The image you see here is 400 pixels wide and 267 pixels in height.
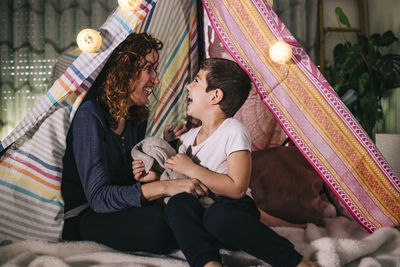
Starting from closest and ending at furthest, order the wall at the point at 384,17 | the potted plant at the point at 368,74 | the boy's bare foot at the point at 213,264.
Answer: the boy's bare foot at the point at 213,264 → the potted plant at the point at 368,74 → the wall at the point at 384,17

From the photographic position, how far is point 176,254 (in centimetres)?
105

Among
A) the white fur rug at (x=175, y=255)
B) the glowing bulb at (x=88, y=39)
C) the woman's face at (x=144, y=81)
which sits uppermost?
the glowing bulb at (x=88, y=39)

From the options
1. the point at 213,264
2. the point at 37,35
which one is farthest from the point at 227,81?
the point at 37,35

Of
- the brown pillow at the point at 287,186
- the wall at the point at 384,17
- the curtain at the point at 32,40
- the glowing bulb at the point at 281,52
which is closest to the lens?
the glowing bulb at the point at 281,52

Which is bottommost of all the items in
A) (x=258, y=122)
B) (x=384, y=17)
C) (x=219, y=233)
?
(x=219, y=233)

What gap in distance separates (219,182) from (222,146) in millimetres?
135

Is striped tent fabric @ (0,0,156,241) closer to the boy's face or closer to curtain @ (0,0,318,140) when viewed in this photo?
the boy's face

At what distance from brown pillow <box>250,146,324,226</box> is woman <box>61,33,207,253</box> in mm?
472

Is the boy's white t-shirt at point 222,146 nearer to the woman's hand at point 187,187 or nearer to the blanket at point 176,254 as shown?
the woman's hand at point 187,187

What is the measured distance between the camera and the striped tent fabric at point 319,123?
1.18 m

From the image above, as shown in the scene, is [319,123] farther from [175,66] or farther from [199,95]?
[175,66]

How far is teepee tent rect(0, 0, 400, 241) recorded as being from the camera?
1083 mm

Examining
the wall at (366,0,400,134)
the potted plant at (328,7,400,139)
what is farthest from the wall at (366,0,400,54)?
the potted plant at (328,7,400,139)

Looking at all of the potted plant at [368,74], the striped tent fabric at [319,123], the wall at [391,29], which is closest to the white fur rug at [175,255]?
the striped tent fabric at [319,123]
